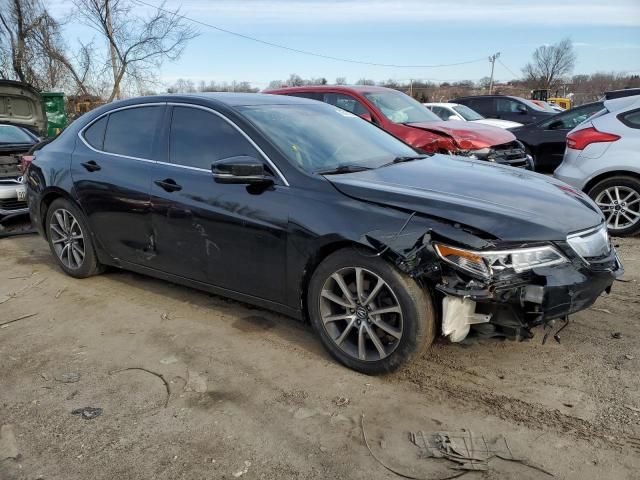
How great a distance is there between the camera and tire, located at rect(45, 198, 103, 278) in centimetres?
479

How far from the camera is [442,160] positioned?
417cm

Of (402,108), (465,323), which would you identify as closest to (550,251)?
(465,323)

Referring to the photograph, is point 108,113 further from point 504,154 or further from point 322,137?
point 504,154

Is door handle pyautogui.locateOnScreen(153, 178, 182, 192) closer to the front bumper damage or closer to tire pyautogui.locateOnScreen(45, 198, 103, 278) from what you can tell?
tire pyautogui.locateOnScreen(45, 198, 103, 278)

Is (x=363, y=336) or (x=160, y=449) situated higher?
(x=363, y=336)

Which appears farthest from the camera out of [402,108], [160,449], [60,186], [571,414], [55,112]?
[55,112]

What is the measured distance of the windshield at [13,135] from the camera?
796 centimetres

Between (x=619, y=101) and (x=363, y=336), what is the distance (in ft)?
16.5

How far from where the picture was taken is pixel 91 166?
14.9 feet

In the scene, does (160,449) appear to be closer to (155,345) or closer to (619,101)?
(155,345)

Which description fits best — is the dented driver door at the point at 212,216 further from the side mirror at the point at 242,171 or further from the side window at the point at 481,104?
the side window at the point at 481,104

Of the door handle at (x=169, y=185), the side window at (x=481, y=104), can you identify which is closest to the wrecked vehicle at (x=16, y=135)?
the door handle at (x=169, y=185)

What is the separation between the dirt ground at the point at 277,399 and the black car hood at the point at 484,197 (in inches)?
34.8

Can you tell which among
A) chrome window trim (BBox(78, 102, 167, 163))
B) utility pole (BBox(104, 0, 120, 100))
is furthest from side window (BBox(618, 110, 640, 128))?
utility pole (BBox(104, 0, 120, 100))
